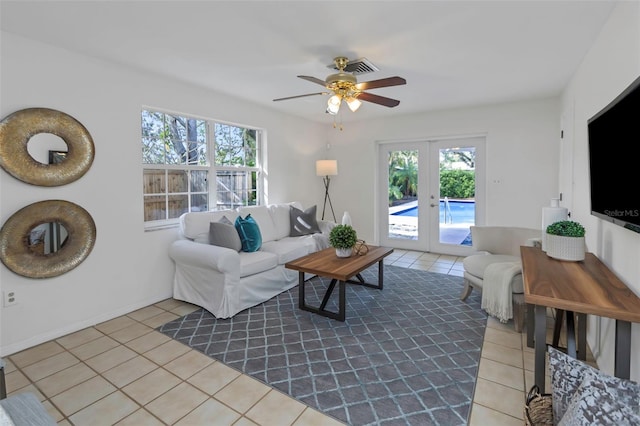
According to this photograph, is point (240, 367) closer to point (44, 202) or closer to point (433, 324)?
point (433, 324)

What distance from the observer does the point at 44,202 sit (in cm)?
254

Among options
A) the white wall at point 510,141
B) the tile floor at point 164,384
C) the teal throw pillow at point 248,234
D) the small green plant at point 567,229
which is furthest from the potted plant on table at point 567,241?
the white wall at point 510,141

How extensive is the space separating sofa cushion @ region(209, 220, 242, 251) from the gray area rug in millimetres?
Result: 699

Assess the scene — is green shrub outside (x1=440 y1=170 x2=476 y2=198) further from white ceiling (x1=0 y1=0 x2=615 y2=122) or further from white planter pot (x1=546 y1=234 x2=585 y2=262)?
white planter pot (x1=546 y1=234 x2=585 y2=262)

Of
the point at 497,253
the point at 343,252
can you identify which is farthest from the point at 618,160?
the point at 343,252

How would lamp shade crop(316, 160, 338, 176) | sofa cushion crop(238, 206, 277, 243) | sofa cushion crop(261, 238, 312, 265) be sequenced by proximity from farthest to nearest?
lamp shade crop(316, 160, 338, 176)
sofa cushion crop(238, 206, 277, 243)
sofa cushion crop(261, 238, 312, 265)

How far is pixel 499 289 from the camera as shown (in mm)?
2641

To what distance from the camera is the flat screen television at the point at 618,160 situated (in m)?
1.39

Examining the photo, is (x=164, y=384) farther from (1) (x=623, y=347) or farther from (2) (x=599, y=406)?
(1) (x=623, y=347)

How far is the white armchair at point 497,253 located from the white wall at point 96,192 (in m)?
3.20

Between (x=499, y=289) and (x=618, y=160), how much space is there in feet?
4.52

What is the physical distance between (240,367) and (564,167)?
157 inches

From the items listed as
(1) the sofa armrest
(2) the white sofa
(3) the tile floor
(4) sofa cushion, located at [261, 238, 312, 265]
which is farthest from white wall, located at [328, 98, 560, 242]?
(1) the sofa armrest

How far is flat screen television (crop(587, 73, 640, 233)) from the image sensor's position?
139 centimetres
